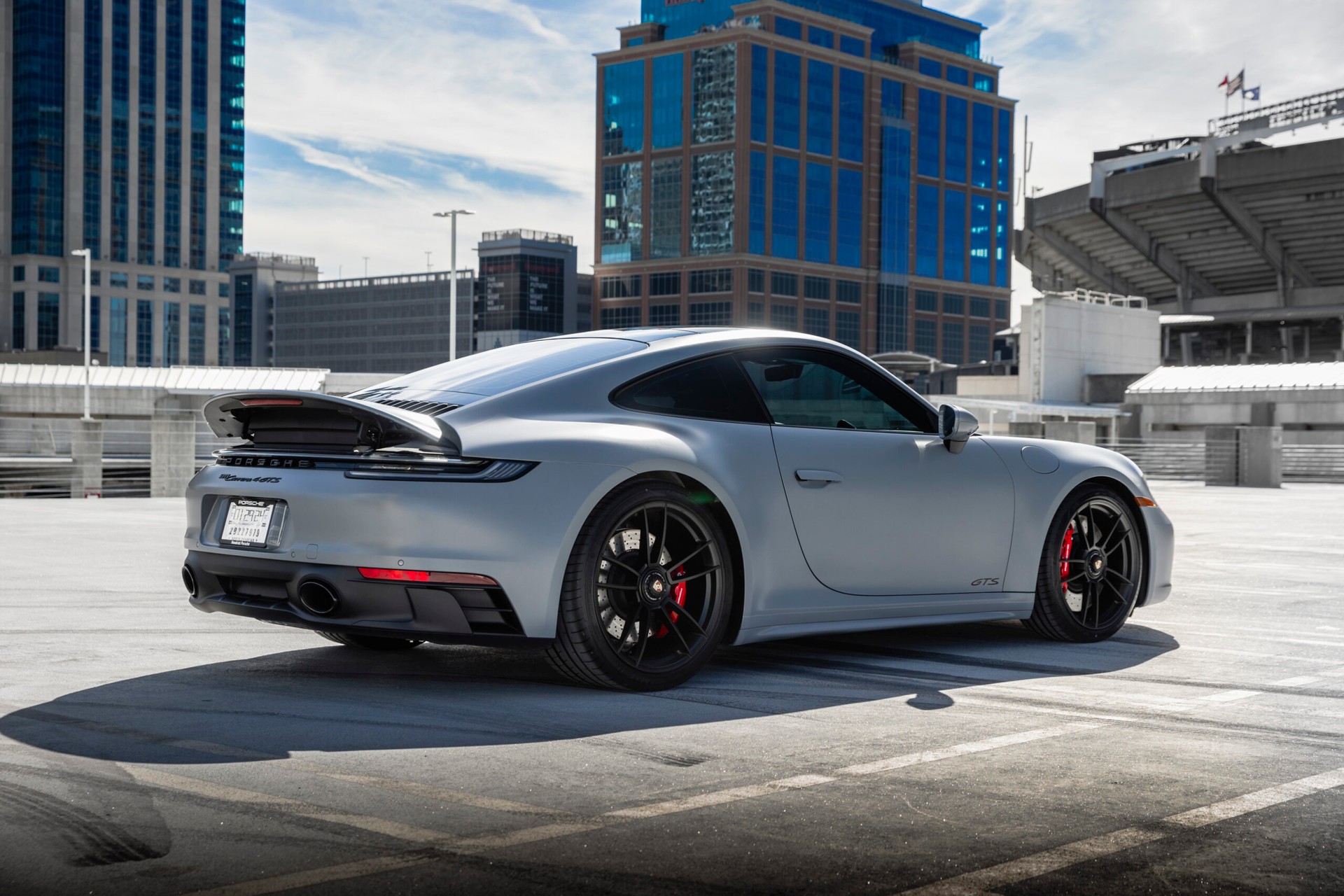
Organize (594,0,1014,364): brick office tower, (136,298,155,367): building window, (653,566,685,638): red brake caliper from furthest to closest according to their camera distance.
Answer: (136,298,155,367): building window, (594,0,1014,364): brick office tower, (653,566,685,638): red brake caliper

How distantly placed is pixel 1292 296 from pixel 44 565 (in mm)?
74378

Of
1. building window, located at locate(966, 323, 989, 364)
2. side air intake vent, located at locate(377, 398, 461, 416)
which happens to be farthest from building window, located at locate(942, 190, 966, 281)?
side air intake vent, located at locate(377, 398, 461, 416)

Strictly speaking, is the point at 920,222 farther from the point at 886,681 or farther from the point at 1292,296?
the point at 886,681

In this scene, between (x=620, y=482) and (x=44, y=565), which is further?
(x=44, y=565)

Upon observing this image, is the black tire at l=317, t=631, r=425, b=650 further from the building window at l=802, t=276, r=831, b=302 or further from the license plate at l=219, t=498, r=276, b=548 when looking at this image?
the building window at l=802, t=276, r=831, b=302

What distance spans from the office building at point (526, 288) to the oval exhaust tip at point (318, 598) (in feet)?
452

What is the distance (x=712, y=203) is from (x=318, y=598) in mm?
121465

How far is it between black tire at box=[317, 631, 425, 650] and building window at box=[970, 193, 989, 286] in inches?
5789

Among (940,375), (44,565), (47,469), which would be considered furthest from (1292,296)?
(44,565)

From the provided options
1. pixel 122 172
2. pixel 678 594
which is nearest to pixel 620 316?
pixel 122 172

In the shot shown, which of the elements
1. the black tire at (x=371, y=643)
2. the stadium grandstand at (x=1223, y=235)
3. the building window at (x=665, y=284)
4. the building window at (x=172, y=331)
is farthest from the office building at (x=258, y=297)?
the black tire at (x=371, y=643)

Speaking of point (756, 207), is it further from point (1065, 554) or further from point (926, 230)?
point (1065, 554)

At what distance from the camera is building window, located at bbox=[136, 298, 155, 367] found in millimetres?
145500

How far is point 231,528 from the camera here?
17.0ft
